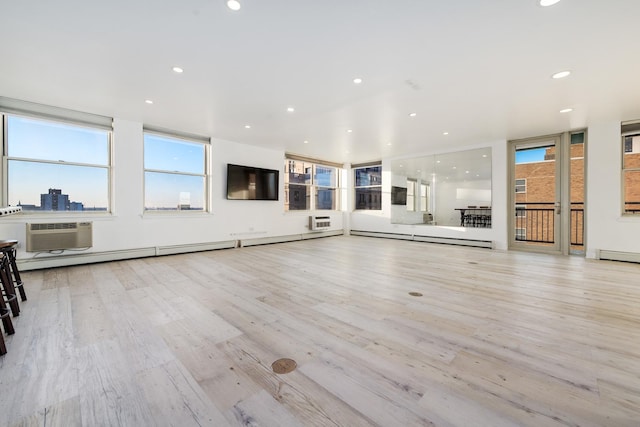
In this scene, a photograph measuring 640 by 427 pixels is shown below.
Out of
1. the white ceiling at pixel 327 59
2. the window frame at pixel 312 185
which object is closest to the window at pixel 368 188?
the window frame at pixel 312 185

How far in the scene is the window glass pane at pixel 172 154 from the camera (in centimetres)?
533

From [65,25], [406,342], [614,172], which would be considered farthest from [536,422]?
[614,172]

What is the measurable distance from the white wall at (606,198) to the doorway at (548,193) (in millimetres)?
304

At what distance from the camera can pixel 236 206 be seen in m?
6.52

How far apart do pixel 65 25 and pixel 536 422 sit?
445 cm

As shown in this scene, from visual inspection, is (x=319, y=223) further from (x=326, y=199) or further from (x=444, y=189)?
(x=444, y=189)

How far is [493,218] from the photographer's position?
648 centimetres

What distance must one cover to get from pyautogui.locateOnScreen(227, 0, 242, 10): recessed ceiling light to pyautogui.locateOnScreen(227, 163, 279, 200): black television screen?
4352mm

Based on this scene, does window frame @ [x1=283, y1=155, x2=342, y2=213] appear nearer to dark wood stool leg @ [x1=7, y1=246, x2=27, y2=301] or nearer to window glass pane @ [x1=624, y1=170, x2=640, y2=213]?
dark wood stool leg @ [x1=7, y1=246, x2=27, y2=301]

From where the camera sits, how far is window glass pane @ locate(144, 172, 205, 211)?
5352 mm

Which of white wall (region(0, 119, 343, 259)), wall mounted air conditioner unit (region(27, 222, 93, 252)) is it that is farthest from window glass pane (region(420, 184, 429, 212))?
wall mounted air conditioner unit (region(27, 222, 93, 252))

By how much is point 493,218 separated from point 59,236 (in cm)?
883

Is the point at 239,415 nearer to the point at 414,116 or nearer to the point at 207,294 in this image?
the point at 207,294

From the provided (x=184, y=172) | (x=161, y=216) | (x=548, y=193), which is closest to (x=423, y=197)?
(x=548, y=193)
